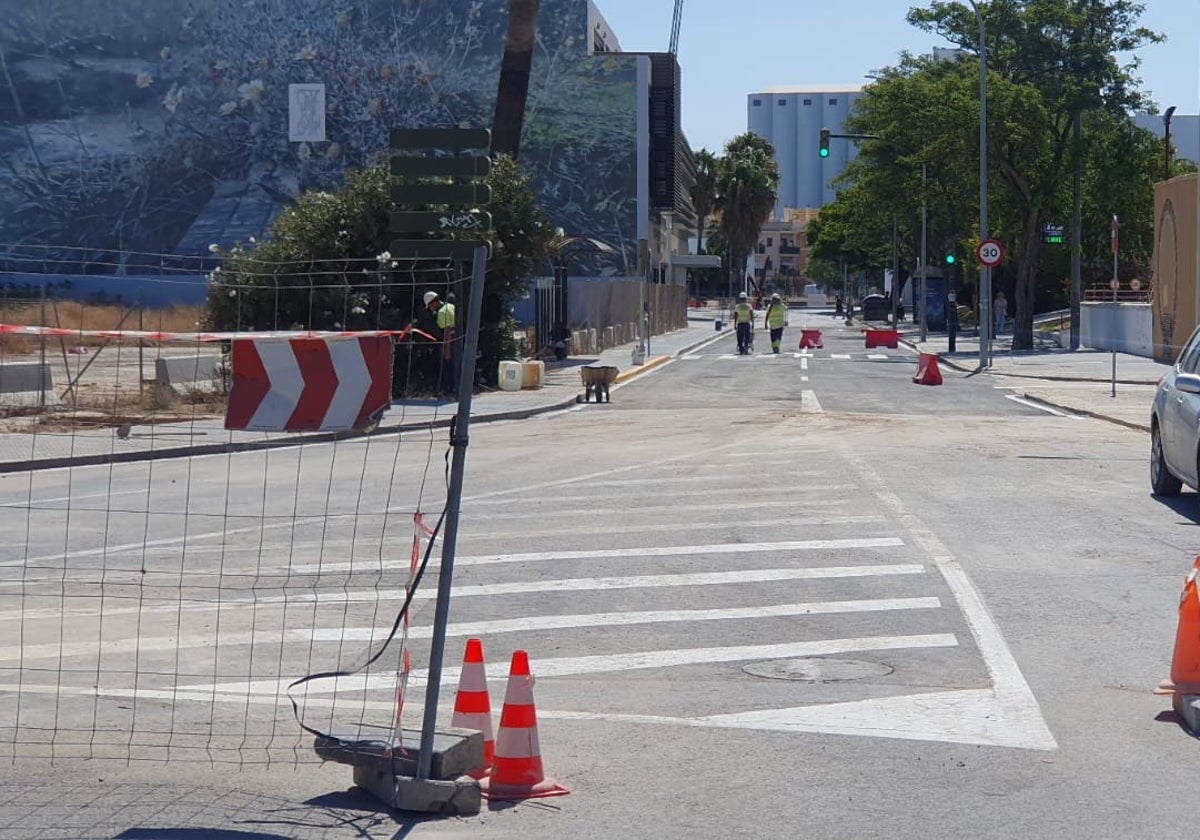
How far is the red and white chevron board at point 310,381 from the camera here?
6.73 meters

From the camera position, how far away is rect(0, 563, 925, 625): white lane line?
32.9ft

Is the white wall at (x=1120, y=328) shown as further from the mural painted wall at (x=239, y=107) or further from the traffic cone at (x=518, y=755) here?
the traffic cone at (x=518, y=755)

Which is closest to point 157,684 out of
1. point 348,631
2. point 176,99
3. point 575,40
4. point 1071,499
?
point 348,631

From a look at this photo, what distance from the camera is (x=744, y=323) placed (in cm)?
4762

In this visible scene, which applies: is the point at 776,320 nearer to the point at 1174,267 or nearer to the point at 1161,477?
the point at 1174,267

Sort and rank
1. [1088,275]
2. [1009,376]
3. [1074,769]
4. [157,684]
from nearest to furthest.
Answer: [1074,769], [157,684], [1009,376], [1088,275]

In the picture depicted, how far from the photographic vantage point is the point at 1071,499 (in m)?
15.0

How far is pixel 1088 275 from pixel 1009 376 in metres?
38.6

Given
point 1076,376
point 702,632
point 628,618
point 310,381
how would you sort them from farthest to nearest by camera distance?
1. point 1076,376
2. point 628,618
3. point 702,632
4. point 310,381

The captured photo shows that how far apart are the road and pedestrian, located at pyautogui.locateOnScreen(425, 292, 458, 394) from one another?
617cm

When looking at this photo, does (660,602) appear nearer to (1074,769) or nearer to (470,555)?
(470,555)

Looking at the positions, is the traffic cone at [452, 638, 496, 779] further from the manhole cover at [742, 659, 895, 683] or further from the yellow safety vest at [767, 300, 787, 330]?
the yellow safety vest at [767, 300, 787, 330]

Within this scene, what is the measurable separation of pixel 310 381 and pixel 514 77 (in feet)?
103

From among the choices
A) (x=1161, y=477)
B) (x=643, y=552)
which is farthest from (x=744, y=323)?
(x=643, y=552)
